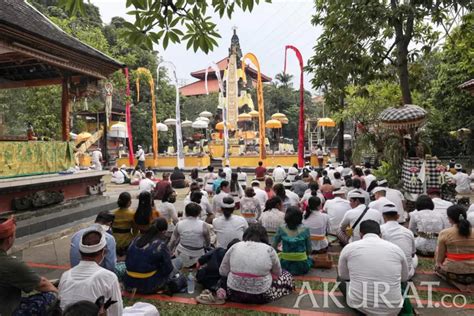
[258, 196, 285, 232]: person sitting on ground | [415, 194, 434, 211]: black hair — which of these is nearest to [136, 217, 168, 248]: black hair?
[258, 196, 285, 232]: person sitting on ground

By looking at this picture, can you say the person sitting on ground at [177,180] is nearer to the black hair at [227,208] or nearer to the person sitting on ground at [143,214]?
the person sitting on ground at [143,214]

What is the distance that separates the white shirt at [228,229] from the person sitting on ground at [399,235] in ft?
6.61

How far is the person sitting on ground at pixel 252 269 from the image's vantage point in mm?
3920

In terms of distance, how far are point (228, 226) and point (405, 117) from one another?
5.98 metres

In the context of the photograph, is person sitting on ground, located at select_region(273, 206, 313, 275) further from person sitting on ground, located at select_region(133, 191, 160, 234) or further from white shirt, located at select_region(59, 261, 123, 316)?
white shirt, located at select_region(59, 261, 123, 316)

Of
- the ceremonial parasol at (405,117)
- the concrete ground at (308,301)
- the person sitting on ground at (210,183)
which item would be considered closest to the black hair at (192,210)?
the concrete ground at (308,301)

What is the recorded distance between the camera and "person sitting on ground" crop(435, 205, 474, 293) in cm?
441

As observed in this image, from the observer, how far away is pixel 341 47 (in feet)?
27.8

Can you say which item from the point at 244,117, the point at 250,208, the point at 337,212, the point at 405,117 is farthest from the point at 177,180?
the point at 244,117

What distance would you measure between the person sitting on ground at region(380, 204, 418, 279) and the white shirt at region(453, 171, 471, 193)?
8380mm

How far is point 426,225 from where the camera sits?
5.62 meters

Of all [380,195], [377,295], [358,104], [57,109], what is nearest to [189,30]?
[377,295]

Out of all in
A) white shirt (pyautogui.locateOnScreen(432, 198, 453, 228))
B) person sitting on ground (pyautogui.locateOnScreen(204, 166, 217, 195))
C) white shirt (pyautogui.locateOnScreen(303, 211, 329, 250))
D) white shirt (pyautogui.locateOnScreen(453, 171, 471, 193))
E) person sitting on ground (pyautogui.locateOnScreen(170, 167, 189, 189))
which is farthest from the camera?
person sitting on ground (pyautogui.locateOnScreen(170, 167, 189, 189))

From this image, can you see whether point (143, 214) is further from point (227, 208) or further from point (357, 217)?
point (357, 217)
